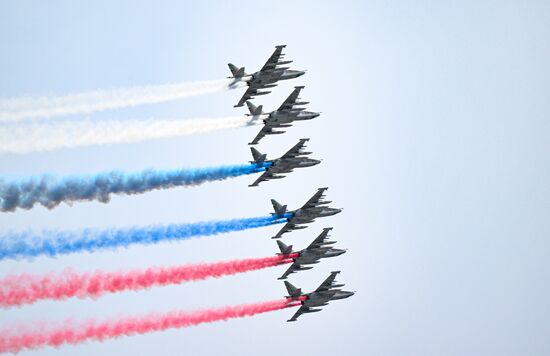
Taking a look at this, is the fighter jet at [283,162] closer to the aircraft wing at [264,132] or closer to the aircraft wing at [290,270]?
the aircraft wing at [264,132]

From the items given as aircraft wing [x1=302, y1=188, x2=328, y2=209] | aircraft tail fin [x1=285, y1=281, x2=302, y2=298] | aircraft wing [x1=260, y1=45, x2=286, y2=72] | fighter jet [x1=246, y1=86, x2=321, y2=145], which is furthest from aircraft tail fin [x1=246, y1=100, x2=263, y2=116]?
aircraft tail fin [x1=285, y1=281, x2=302, y2=298]

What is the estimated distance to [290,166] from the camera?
10588 centimetres

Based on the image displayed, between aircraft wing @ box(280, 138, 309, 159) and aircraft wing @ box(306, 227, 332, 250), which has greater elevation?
aircraft wing @ box(280, 138, 309, 159)

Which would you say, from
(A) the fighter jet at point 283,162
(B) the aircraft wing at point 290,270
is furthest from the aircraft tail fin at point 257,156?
(B) the aircraft wing at point 290,270

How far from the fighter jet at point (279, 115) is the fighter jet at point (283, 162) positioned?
6.02 ft

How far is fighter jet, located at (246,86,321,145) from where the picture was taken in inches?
4104

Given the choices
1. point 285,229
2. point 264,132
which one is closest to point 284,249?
point 285,229

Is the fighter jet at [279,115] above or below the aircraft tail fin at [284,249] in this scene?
above

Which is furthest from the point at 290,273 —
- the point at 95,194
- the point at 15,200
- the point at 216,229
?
the point at 15,200

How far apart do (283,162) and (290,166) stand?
0.78 meters

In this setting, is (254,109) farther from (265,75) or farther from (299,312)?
(299,312)

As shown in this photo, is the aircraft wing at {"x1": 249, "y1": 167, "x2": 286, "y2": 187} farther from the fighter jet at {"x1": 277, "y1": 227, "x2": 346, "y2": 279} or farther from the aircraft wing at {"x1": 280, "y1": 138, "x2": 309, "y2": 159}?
the fighter jet at {"x1": 277, "y1": 227, "x2": 346, "y2": 279}

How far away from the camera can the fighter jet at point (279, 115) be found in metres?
104

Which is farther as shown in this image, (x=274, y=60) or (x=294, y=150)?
(x=294, y=150)
